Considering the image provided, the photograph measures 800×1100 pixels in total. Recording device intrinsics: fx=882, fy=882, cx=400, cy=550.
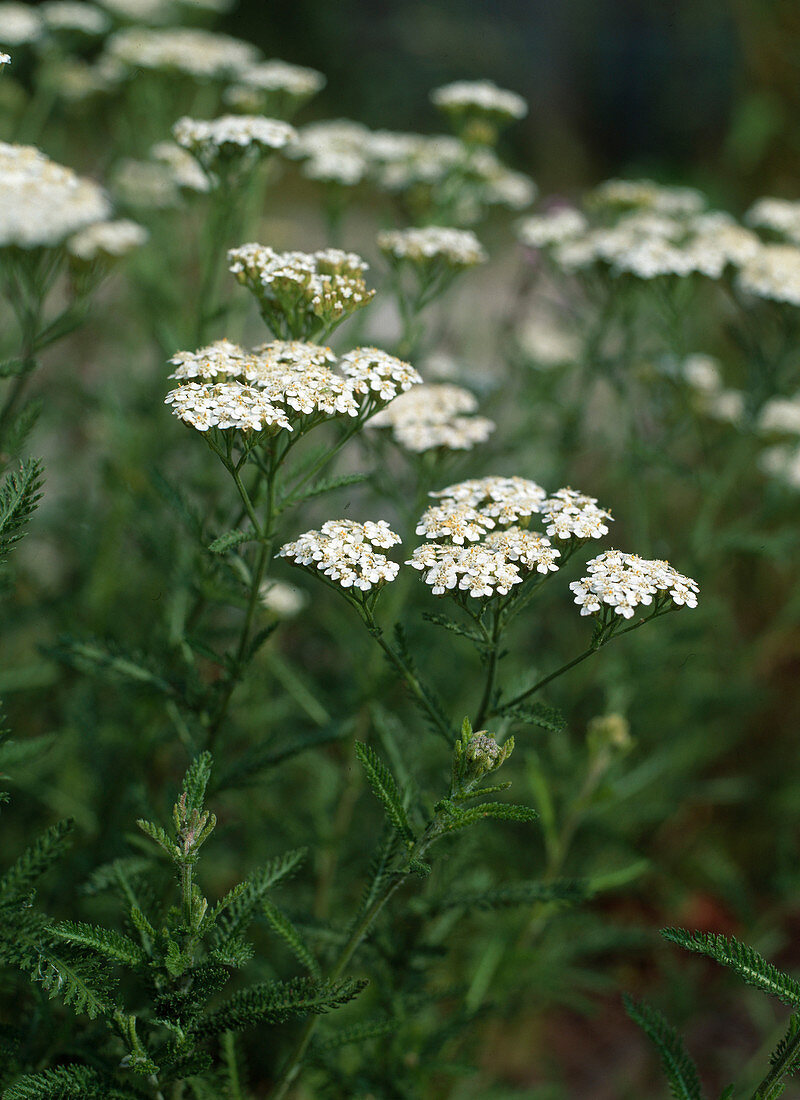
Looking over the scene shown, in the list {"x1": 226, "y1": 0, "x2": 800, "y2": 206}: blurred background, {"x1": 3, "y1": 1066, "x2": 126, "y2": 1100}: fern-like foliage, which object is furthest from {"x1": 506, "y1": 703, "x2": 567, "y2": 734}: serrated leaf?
{"x1": 226, "y1": 0, "x2": 800, "y2": 206}: blurred background

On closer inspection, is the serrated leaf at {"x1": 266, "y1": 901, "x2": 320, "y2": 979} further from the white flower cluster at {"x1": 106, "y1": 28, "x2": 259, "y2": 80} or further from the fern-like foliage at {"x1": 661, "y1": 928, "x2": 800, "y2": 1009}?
the white flower cluster at {"x1": 106, "y1": 28, "x2": 259, "y2": 80}

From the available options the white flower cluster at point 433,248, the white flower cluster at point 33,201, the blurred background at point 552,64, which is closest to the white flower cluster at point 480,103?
the white flower cluster at point 433,248

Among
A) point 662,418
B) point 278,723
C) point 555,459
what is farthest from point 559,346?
point 278,723

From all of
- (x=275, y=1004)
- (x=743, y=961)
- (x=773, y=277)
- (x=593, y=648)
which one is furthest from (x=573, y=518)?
(x=773, y=277)

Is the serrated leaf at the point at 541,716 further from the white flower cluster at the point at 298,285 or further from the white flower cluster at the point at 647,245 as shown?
the white flower cluster at the point at 647,245

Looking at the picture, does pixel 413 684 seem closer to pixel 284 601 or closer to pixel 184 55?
pixel 284 601

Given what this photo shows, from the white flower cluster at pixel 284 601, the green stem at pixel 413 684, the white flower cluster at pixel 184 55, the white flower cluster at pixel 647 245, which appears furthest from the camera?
the white flower cluster at pixel 184 55
